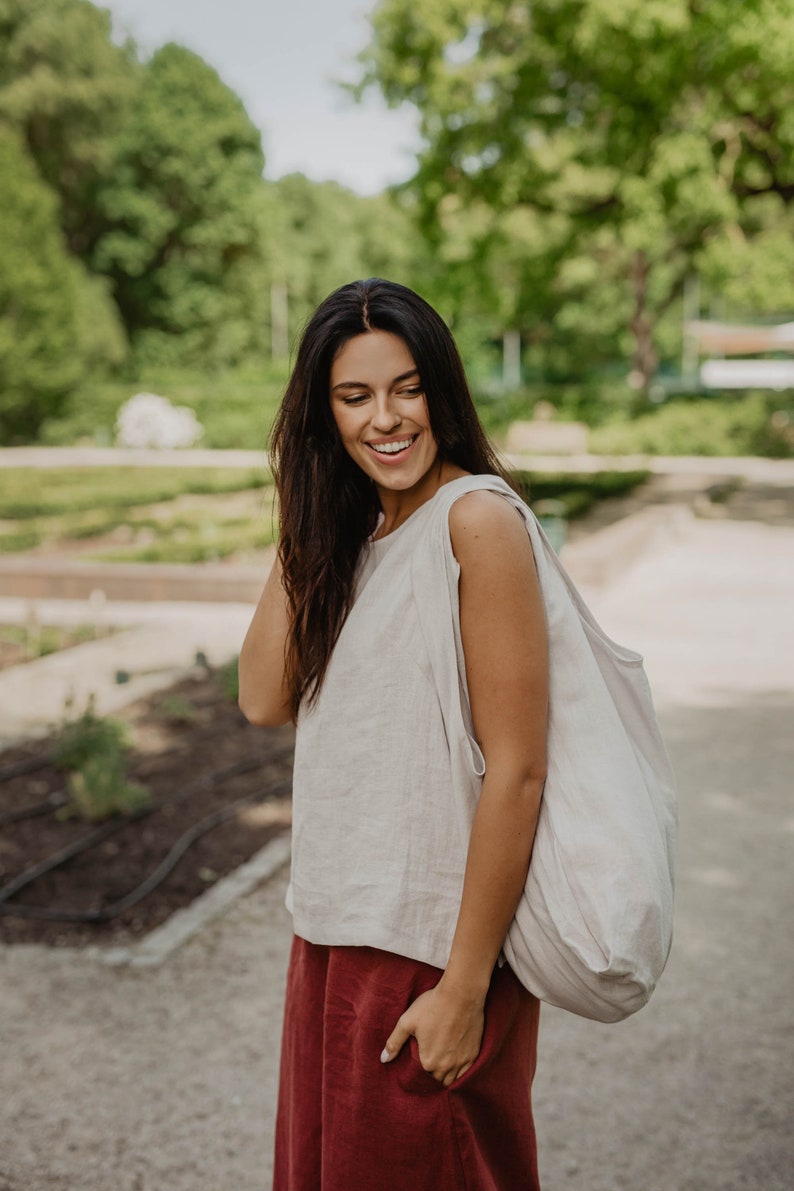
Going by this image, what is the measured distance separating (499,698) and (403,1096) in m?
0.56

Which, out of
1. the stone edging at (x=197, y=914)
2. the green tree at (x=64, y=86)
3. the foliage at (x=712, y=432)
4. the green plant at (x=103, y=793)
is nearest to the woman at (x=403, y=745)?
the stone edging at (x=197, y=914)

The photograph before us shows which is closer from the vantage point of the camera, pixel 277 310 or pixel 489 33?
pixel 489 33

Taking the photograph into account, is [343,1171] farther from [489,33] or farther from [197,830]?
[489,33]

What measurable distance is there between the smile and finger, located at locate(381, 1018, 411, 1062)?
0.75m

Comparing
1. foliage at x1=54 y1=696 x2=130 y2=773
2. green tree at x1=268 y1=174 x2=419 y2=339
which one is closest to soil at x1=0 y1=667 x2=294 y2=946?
foliage at x1=54 y1=696 x2=130 y2=773

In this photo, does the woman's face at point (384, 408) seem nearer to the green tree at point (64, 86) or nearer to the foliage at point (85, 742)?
the foliage at point (85, 742)

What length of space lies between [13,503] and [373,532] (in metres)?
15.2

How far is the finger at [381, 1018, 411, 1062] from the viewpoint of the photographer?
4.88ft

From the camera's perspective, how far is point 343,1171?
5.07ft

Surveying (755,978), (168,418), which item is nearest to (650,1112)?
(755,978)

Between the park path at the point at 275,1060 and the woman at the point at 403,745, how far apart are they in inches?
Result: 51.1

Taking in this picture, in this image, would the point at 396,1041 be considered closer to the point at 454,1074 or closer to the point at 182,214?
the point at 454,1074

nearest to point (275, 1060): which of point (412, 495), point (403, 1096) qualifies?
point (403, 1096)

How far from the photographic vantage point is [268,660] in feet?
5.50
